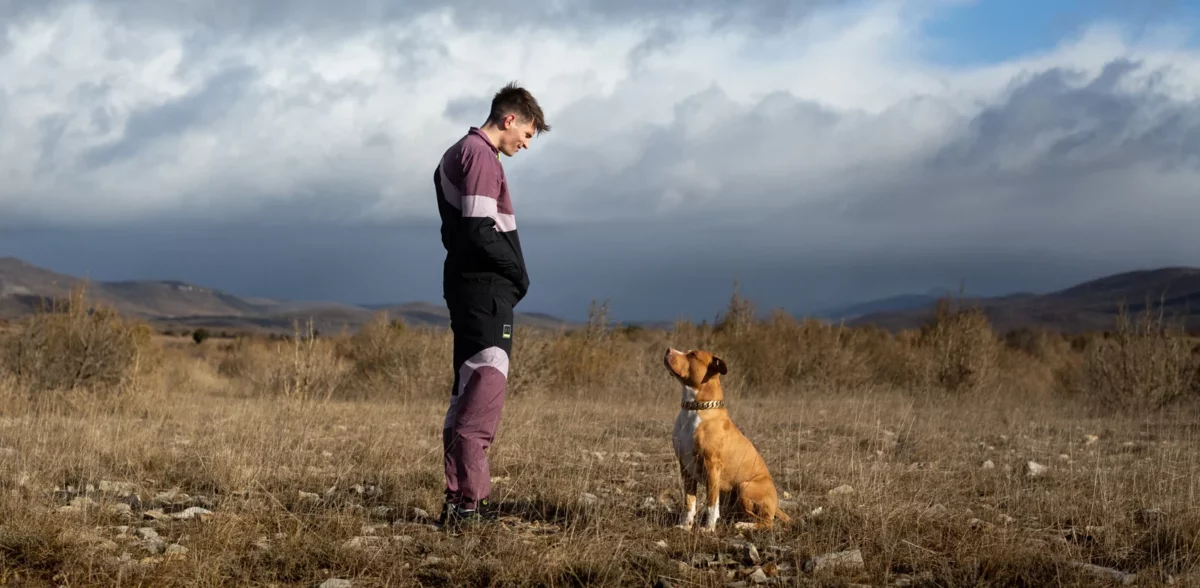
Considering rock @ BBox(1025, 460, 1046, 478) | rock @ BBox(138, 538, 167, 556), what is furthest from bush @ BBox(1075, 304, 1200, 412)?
rock @ BBox(138, 538, 167, 556)

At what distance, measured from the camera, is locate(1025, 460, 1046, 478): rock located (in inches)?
308

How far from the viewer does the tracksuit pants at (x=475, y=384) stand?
17.5 ft

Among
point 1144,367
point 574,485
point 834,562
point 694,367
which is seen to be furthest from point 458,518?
point 1144,367

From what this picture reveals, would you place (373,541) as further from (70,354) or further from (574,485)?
(70,354)

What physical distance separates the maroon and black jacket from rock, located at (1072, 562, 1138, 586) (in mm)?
3236

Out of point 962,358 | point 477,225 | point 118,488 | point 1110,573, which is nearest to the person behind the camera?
point 1110,573

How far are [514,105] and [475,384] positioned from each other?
162cm

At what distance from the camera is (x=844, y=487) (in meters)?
6.62

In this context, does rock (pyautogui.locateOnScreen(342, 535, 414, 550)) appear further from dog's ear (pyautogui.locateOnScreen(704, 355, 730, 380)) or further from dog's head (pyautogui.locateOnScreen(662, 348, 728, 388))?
dog's ear (pyautogui.locateOnScreen(704, 355, 730, 380))

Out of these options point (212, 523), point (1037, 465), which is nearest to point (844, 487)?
point (1037, 465)

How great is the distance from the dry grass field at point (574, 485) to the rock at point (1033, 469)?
42mm

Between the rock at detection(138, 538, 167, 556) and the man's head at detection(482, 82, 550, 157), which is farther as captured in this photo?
the man's head at detection(482, 82, 550, 157)

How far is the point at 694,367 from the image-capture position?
18.1 feet

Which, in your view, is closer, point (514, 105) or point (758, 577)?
point (758, 577)
